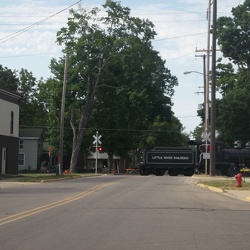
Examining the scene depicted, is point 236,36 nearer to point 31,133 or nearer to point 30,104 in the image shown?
point 31,133

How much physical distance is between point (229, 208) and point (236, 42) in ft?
199

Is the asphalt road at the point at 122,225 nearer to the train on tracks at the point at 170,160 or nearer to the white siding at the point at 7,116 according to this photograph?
the white siding at the point at 7,116

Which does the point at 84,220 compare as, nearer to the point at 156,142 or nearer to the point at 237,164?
the point at 237,164

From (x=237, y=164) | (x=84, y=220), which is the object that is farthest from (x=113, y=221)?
(x=237, y=164)

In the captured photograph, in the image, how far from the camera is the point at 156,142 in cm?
8462

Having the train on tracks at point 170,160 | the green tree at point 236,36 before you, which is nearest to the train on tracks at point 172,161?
the train on tracks at point 170,160

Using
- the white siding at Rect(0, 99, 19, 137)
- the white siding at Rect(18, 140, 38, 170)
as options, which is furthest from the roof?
the white siding at Rect(0, 99, 19, 137)

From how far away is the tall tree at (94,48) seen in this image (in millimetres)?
63969

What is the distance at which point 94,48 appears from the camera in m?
64.0

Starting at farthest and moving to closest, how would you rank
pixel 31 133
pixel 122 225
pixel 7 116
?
pixel 31 133, pixel 7 116, pixel 122 225

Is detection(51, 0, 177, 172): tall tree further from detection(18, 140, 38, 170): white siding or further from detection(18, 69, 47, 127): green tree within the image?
detection(18, 69, 47, 127): green tree

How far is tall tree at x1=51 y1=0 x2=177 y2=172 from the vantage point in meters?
64.0

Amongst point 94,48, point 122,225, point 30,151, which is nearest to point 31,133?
point 30,151

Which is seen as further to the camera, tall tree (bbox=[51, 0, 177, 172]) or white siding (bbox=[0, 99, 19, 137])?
tall tree (bbox=[51, 0, 177, 172])
